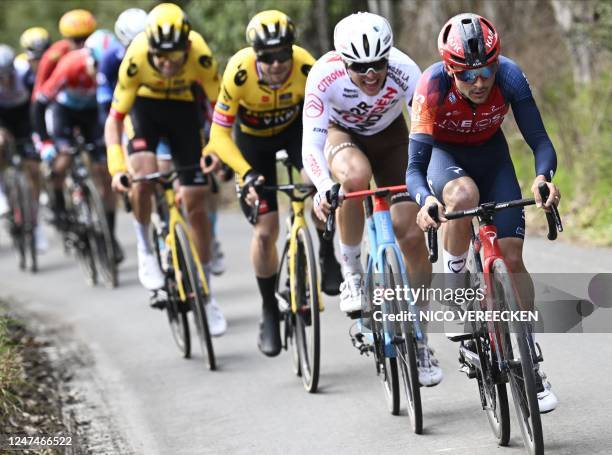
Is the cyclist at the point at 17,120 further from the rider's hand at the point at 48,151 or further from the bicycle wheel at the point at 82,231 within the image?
the rider's hand at the point at 48,151

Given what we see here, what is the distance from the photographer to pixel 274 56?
7289 millimetres

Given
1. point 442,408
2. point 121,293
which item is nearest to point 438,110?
point 442,408

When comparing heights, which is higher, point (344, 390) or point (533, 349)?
point (533, 349)

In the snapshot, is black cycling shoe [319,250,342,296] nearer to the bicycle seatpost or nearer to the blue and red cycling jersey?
the blue and red cycling jersey

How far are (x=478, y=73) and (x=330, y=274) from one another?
10.8 ft

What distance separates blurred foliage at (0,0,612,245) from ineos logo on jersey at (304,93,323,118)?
14.4 ft

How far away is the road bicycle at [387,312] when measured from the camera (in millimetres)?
5922

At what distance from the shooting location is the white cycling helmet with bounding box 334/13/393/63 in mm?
6199

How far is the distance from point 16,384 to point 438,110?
10.9ft

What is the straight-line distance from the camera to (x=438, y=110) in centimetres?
569

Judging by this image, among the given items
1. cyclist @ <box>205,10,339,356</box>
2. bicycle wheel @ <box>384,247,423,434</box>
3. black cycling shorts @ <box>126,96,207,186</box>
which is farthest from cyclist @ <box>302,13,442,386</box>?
black cycling shorts @ <box>126,96,207,186</box>

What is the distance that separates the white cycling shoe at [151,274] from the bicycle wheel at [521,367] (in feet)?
13.5

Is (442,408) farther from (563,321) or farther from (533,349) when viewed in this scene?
(563,321)

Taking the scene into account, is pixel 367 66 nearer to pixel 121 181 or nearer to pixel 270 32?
pixel 270 32
